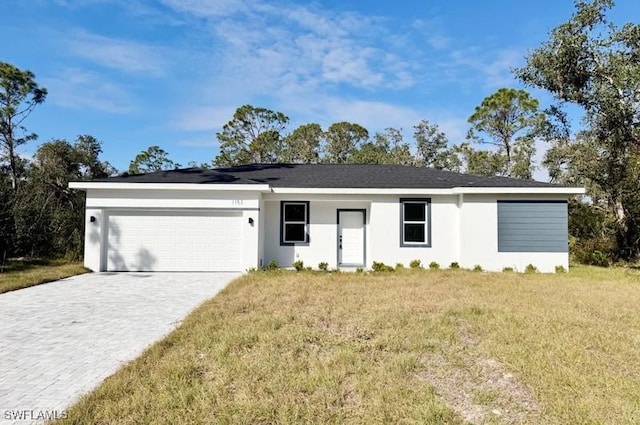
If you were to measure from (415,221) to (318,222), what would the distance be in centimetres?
344

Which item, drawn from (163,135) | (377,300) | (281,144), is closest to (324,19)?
(377,300)

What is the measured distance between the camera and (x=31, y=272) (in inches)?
460

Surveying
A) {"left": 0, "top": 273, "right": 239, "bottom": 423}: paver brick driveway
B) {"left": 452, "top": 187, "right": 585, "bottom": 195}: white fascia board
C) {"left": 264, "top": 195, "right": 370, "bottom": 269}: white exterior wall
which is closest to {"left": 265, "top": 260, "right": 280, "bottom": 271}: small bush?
{"left": 264, "top": 195, "right": 370, "bottom": 269}: white exterior wall

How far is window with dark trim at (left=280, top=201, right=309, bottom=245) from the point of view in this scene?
45.7ft

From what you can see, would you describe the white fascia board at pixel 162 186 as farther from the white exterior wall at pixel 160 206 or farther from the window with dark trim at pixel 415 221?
the window with dark trim at pixel 415 221

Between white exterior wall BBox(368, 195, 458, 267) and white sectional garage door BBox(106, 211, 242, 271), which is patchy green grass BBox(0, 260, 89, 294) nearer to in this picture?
white sectional garage door BBox(106, 211, 242, 271)

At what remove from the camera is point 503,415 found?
11.1 feet

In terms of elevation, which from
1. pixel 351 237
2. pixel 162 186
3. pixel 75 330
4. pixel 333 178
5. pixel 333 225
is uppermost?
pixel 333 178

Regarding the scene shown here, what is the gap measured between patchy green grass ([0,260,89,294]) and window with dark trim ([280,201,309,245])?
6.50 metres

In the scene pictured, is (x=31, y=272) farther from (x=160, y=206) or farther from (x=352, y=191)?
(x=352, y=191)

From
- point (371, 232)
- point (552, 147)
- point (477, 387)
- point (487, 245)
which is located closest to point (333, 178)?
point (371, 232)

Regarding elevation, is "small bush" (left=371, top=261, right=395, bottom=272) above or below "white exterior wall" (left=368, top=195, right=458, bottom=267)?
below

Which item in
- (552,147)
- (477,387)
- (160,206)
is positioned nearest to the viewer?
(477,387)

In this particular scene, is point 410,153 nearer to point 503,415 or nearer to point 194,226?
point 194,226
